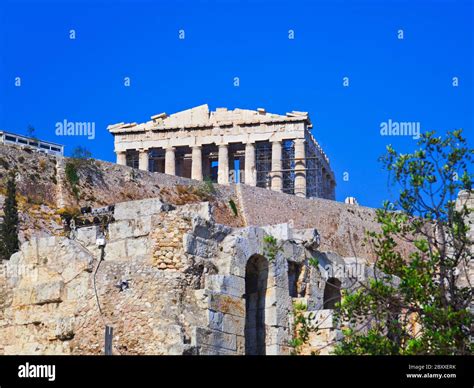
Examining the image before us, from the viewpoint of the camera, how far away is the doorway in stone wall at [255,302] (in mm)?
24641

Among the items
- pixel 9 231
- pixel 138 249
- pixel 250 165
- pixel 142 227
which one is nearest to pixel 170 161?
pixel 250 165

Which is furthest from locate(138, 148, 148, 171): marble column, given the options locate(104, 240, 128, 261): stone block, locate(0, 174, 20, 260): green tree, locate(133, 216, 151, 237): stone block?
locate(133, 216, 151, 237): stone block

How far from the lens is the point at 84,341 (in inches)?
865

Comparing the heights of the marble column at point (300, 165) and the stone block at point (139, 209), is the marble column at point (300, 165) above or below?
above

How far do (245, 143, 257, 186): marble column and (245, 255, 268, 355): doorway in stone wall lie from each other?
4951 centimetres

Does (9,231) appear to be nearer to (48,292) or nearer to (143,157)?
(48,292)

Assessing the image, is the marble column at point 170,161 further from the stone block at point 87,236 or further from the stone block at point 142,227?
the stone block at point 142,227

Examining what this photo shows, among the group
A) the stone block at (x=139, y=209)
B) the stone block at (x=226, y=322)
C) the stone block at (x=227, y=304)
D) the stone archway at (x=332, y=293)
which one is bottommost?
the stone block at (x=226, y=322)

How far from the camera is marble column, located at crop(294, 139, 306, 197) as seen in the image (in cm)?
7456

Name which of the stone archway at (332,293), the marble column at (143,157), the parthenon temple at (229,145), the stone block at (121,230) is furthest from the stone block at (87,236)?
the marble column at (143,157)

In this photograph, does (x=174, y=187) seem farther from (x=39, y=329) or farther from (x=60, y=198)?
(x=39, y=329)

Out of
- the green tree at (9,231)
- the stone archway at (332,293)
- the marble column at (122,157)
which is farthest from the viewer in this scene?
the marble column at (122,157)
